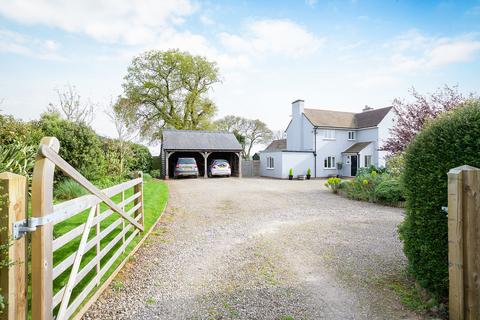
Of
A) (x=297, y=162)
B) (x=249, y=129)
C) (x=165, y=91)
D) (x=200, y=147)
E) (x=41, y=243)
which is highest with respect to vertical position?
(x=165, y=91)

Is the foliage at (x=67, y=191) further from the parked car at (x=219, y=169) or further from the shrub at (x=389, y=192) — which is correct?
the parked car at (x=219, y=169)

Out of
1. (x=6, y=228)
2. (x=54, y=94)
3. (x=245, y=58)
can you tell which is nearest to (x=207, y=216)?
(x=6, y=228)

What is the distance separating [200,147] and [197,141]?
0.98m

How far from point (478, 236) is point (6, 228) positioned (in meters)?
4.14

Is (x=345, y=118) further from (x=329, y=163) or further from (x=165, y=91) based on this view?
(x=165, y=91)

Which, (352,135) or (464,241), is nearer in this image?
(464,241)

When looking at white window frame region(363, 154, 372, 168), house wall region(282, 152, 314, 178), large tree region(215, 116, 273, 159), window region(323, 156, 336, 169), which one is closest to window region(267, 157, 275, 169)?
house wall region(282, 152, 314, 178)

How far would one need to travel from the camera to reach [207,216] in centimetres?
834

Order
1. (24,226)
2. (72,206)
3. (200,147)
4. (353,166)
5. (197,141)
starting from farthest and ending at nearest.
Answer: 1. (353,166)
2. (197,141)
3. (200,147)
4. (72,206)
5. (24,226)

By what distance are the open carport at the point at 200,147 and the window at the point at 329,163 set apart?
9074 millimetres

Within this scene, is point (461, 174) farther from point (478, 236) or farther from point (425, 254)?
point (425, 254)

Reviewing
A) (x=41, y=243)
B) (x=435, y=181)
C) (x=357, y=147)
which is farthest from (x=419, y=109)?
(x=41, y=243)

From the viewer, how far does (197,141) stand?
2438cm

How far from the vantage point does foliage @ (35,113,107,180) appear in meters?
9.85
